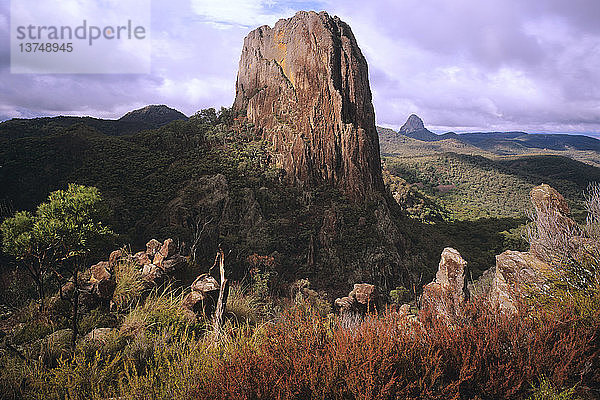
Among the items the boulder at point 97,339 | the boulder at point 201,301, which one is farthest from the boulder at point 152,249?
the boulder at point 97,339

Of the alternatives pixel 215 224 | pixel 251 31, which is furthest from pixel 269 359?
pixel 251 31

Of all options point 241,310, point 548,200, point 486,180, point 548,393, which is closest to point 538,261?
point 548,200

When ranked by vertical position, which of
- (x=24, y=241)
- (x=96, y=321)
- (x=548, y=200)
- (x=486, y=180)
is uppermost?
(x=486, y=180)

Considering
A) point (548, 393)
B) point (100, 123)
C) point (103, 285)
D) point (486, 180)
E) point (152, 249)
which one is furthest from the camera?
point (486, 180)

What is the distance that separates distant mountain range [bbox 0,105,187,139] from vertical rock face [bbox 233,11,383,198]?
93.1 feet

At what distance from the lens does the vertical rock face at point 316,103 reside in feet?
112

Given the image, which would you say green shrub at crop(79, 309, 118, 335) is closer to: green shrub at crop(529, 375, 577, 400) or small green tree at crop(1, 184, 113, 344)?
small green tree at crop(1, 184, 113, 344)

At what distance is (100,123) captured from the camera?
54.5 metres

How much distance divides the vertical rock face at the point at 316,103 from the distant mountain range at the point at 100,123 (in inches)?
1117

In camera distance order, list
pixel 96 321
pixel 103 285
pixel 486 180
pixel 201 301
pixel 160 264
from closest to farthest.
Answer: pixel 96 321 → pixel 201 301 → pixel 103 285 → pixel 160 264 → pixel 486 180

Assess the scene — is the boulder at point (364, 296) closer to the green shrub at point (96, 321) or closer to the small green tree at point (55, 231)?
the green shrub at point (96, 321)

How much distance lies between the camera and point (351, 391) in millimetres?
2104

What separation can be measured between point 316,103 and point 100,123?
45454 millimetres

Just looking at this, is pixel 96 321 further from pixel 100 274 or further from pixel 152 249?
pixel 152 249
